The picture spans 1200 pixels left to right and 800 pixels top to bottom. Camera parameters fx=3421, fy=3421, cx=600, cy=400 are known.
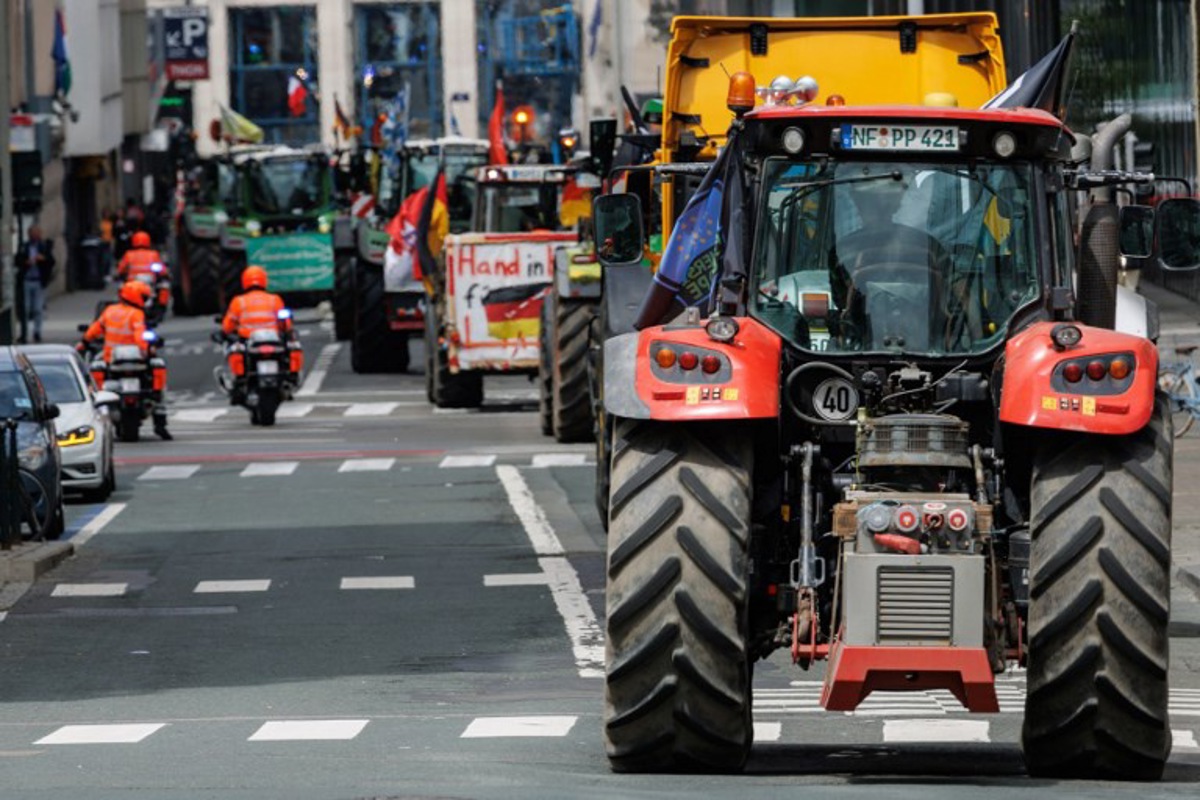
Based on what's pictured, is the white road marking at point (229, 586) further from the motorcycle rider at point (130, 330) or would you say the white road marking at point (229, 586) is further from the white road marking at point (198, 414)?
the white road marking at point (198, 414)

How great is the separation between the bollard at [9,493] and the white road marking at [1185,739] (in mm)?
11500

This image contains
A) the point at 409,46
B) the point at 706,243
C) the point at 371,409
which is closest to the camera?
the point at 706,243

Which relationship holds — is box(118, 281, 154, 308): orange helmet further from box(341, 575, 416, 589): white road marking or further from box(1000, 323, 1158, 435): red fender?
box(1000, 323, 1158, 435): red fender

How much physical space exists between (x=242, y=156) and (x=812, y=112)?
152ft

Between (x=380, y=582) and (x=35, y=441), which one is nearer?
(x=380, y=582)

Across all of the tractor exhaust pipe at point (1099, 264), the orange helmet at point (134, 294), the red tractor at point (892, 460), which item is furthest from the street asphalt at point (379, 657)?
the orange helmet at point (134, 294)

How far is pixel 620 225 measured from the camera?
14.5 m

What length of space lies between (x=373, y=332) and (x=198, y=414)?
5.35 m

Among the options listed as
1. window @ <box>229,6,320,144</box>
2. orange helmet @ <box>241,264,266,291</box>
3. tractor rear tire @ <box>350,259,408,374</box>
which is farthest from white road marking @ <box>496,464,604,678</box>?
window @ <box>229,6,320,144</box>

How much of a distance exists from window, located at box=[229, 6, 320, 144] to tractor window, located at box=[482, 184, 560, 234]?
84.9m

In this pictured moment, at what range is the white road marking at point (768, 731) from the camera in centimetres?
1280

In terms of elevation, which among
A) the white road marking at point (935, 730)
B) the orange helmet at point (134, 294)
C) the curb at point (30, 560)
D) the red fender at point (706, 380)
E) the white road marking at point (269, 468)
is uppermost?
the red fender at point (706, 380)

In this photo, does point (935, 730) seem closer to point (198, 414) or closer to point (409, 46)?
point (198, 414)

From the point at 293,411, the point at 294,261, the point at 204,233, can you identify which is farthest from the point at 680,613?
the point at 204,233
